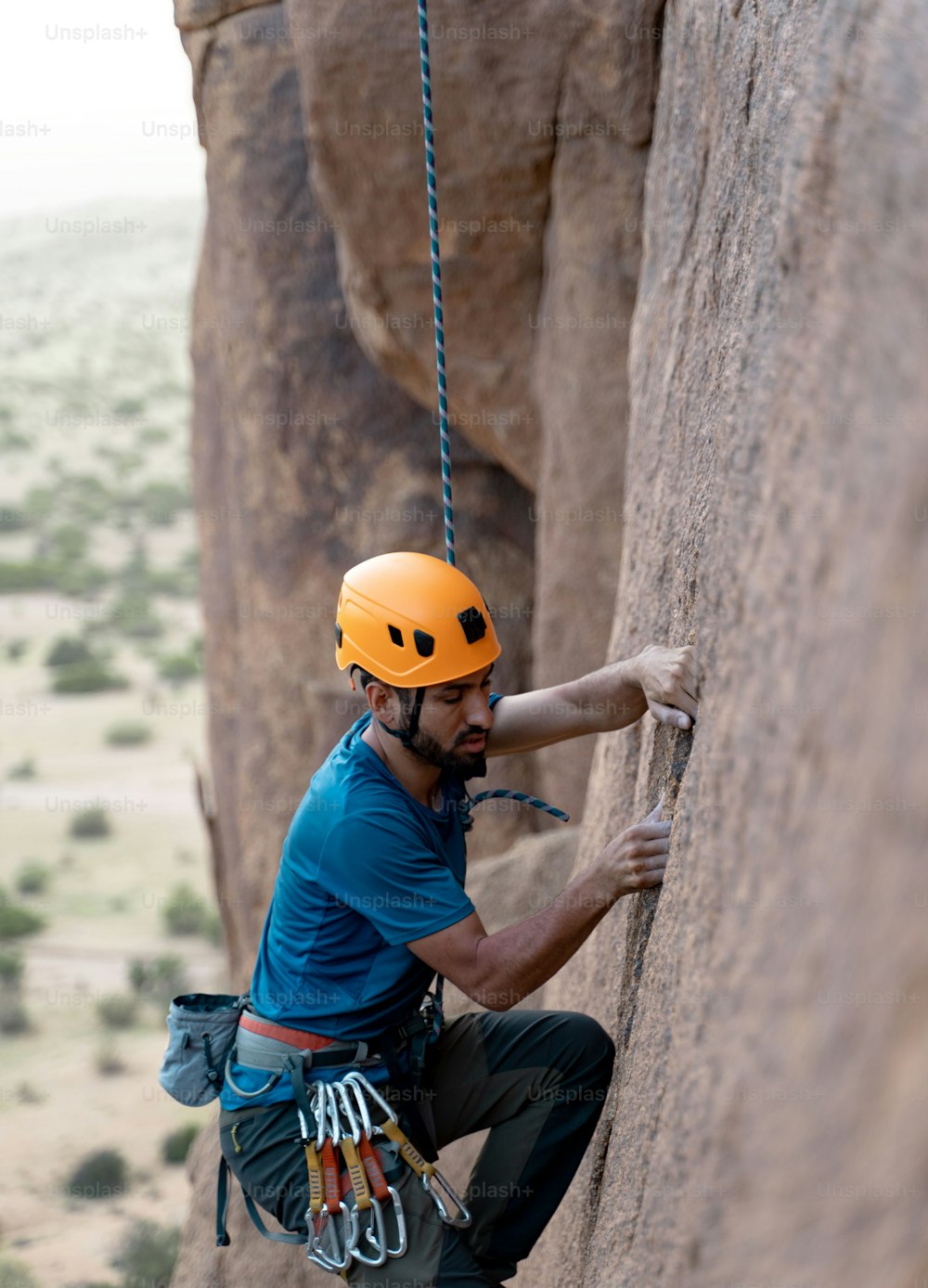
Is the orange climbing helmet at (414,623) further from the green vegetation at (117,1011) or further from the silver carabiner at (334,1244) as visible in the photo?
the green vegetation at (117,1011)

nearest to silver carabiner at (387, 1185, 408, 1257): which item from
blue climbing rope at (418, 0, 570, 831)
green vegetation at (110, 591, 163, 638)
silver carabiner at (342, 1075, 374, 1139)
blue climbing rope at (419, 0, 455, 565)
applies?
silver carabiner at (342, 1075, 374, 1139)

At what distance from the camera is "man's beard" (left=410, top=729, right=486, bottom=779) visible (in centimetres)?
323

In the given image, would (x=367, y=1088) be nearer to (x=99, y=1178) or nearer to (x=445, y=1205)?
(x=445, y=1205)

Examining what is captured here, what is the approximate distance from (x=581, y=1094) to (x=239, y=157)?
6.45 metres

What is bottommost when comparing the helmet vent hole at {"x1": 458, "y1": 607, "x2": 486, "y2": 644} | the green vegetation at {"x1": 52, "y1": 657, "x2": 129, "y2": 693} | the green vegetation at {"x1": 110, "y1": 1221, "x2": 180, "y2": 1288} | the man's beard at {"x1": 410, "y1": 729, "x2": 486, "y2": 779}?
the green vegetation at {"x1": 52, "y1": 657, "x2": 129, "y2": 693}

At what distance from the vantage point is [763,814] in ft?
6.25

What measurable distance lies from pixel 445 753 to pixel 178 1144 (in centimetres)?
911

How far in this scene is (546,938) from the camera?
113 inches

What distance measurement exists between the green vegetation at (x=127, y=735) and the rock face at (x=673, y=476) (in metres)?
13.7

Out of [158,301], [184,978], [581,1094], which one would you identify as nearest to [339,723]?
[581,1094]

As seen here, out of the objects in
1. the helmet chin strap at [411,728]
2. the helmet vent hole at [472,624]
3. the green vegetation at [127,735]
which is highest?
the helmet vent hole at [472,624]

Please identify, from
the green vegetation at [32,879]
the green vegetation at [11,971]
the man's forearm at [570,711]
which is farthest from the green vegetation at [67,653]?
the man's forearm at [570,711]

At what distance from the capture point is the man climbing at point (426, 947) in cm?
298

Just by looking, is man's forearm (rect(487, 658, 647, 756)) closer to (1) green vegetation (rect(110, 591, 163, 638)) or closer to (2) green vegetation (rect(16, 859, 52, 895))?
(2) green vegetation (rect(16, 859, 52, 895))
